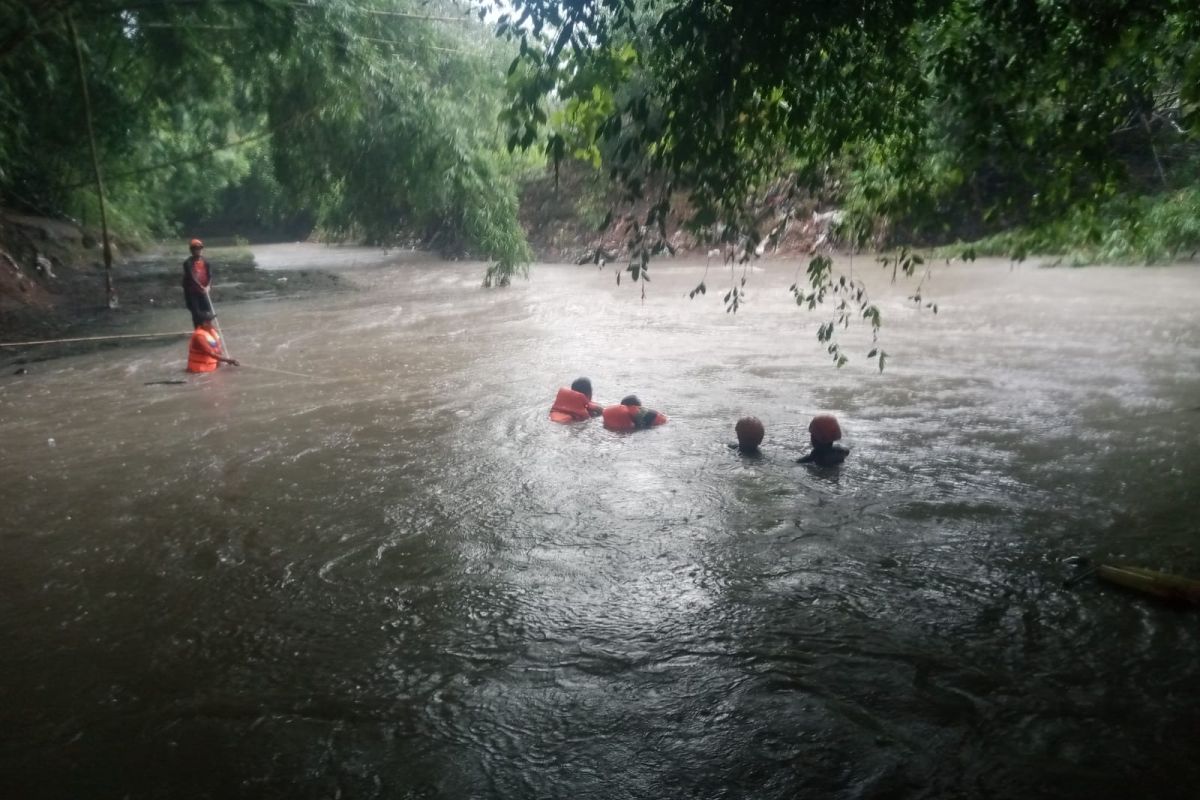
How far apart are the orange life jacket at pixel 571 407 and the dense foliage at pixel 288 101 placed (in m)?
4.61

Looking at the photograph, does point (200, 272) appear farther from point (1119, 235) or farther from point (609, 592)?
point (1119, 235)

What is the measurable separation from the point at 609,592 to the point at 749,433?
8.79 feet

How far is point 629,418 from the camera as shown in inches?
324

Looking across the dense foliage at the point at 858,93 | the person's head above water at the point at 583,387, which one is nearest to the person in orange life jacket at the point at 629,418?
the person's head above water at the point at 583,387

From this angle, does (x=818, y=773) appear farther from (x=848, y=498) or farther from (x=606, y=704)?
(x=848, y=498)

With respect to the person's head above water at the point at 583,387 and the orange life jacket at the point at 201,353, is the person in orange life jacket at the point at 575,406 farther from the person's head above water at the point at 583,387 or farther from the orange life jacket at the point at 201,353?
A: the orange life jacket at the point at 201,353

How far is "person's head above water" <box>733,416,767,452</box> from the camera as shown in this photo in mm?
7191

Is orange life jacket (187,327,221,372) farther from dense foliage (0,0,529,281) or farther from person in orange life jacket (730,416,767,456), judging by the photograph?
person in orange life jacket (730,416,767,456)

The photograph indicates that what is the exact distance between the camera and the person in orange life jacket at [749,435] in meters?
7.19

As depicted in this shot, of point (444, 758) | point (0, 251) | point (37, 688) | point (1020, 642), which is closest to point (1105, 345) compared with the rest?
point (1020, 642)

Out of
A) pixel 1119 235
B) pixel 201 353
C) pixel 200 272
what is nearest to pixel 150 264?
pixel 200 272

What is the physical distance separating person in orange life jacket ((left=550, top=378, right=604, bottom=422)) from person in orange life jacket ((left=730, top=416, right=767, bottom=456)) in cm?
183

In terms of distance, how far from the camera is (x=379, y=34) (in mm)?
16844

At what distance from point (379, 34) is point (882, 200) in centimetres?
1340
